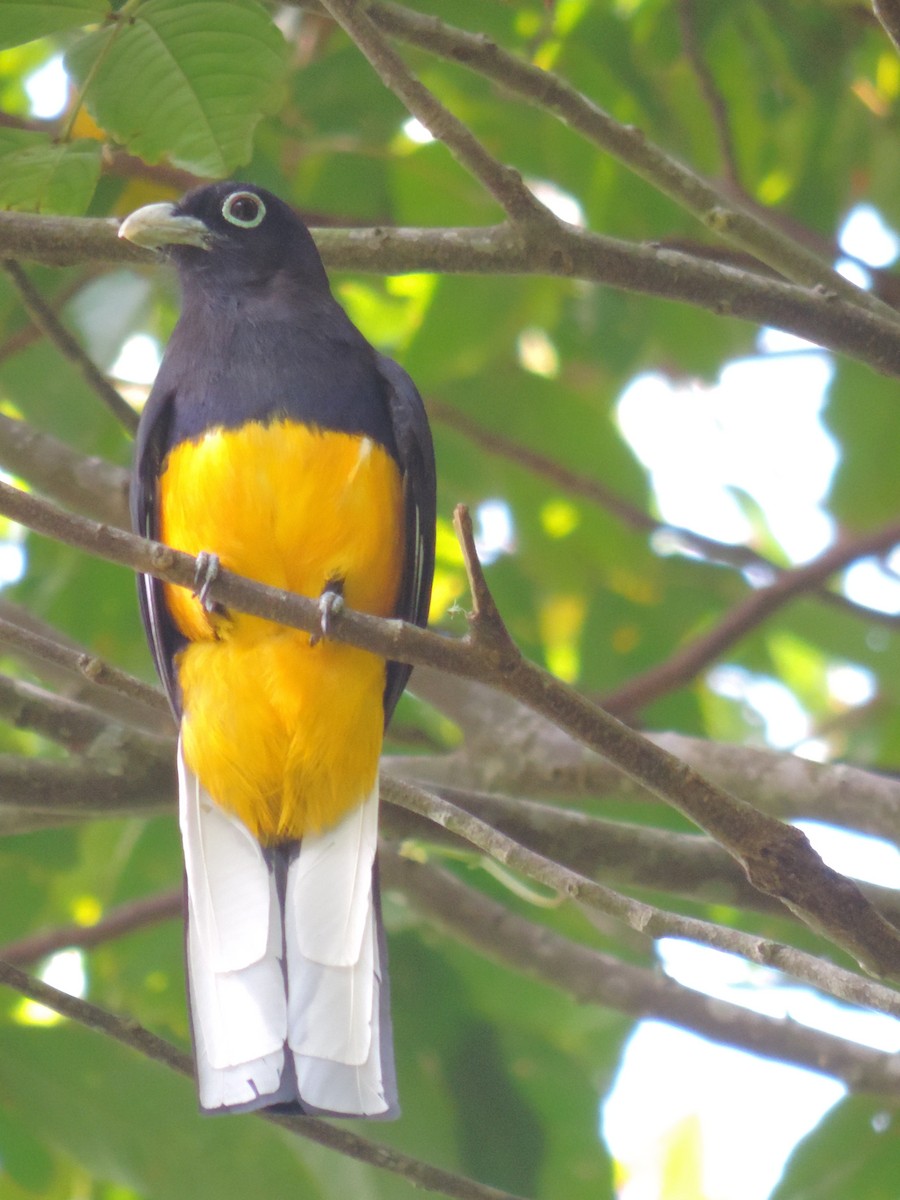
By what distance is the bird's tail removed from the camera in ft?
9.46

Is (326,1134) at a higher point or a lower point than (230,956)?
lower

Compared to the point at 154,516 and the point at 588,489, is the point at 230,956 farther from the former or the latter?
the point at 588,489

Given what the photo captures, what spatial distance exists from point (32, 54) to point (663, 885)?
14.0ft

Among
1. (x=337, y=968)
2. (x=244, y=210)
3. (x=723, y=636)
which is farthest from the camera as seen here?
(x=723, y=636)

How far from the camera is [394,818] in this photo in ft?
11.7

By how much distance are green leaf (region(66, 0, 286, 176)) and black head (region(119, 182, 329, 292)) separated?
0.92 metres

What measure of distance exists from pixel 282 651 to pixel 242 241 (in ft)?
3.99

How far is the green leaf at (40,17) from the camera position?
294 cm

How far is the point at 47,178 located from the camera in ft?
9.88

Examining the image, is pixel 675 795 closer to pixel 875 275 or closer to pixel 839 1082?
pixel 839 1082

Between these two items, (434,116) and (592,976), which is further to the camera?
(592,976)

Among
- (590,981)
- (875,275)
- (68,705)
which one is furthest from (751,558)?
(68,705)

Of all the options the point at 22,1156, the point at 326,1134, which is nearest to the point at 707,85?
the point at 326,1134

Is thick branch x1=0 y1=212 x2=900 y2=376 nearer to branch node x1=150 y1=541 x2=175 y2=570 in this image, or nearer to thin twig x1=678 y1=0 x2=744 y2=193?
branch node x1=150 y1=541 x2=175 y2=570
